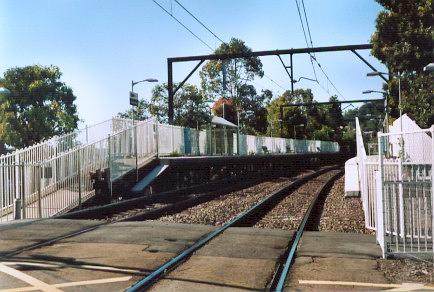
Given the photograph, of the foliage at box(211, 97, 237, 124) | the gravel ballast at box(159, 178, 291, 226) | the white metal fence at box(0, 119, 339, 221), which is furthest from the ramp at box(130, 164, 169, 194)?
the foliage at box(211, 97, 237, 124)

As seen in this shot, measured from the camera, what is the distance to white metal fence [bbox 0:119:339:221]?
12.8 m

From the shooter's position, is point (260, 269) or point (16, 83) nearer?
point (260, 269)

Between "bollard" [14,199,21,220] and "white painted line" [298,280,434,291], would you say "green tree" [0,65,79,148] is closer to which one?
"bollard" [14,199,21,220]

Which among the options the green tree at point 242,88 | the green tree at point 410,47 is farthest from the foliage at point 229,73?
the green tree at point 410,47

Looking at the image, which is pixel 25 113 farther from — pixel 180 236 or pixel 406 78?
pixel 180 236

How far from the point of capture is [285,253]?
766 centimetres

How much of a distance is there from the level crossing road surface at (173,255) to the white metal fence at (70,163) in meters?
3.14

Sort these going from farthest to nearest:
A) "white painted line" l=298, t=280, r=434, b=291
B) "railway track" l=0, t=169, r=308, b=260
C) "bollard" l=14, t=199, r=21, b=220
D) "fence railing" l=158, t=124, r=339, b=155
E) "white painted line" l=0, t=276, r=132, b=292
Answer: "fence railing" l=158, t=124, r=339, b=155 < "bollard" l=14, t=199, r=21, b=220 < "railway track" l=0, t=169, r=308, b=260 < "white painted line" l=298, t=280, r=434, b=291 < "white painted line" l=0, t=276, r=132, b=292

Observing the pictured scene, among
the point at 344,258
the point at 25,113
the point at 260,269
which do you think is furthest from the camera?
the point at 25,113

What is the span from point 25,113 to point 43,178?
3795 centimetres

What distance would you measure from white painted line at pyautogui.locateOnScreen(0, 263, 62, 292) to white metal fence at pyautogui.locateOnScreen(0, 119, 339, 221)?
5809mm

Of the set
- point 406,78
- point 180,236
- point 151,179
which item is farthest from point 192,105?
point 180,236

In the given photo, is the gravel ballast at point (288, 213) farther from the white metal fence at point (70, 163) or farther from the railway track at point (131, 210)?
the white metal fence at point (70, 163)

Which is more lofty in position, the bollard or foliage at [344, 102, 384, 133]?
foliage at [344, 102, 384, 133]
